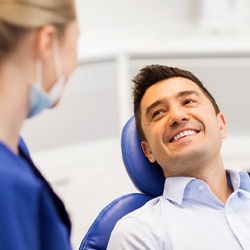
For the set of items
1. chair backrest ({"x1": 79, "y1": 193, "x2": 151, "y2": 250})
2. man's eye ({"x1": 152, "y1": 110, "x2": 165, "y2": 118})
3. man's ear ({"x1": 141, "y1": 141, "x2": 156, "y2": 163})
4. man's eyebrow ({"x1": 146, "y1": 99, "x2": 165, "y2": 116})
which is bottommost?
chair backrest ({"x1": 79, "y1": 193, "x2": 151, "y2": 250})

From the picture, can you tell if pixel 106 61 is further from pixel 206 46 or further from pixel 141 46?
pixel 206 46

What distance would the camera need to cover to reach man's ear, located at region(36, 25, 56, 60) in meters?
0.86

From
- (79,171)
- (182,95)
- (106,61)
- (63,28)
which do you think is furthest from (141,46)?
(63,28)

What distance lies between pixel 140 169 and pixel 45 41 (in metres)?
0.82

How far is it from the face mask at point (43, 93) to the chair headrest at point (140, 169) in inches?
28.1

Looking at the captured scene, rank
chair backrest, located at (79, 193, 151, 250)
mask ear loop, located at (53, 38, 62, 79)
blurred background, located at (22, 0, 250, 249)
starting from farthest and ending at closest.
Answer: blurred background, located at (22, 0, 250, 249) < chair backrest, located at (79, 193, 151, 250) < mask ear loop, located at (53, 38, 62, 79)

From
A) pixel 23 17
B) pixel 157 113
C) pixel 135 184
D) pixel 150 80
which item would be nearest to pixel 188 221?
pixel 135 184

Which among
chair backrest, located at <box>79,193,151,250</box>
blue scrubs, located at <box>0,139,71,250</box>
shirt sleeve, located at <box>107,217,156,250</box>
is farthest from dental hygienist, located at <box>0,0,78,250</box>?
chair backrest, located at <box>79,193,151,250</box>

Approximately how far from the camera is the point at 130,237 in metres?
1.40

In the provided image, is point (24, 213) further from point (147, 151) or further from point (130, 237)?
point (147, 151)

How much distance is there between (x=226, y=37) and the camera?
2.82 metres

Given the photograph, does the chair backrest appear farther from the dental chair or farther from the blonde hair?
the blonde hair

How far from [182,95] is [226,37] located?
131 cm

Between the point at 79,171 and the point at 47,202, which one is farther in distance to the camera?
the point at 79,171
